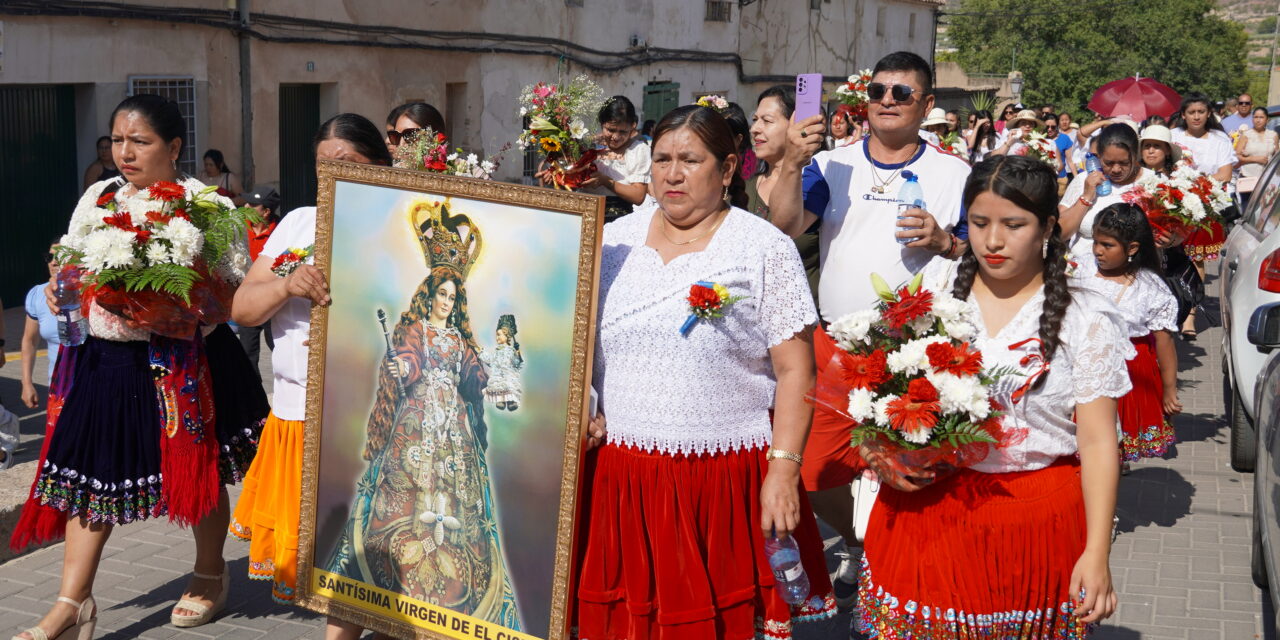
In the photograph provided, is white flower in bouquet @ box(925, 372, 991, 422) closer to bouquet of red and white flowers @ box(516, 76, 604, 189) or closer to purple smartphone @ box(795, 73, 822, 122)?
purple smartphone @ box(795, 73, 822, 122)

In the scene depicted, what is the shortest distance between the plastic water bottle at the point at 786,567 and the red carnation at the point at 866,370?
0.60 meters

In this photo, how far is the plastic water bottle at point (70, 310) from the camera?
5.13m

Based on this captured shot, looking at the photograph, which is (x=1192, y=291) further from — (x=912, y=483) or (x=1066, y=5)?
(x=1066, y=5)

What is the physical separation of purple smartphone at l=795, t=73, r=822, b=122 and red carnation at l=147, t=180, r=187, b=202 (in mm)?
2338

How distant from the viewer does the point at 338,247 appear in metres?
4.25

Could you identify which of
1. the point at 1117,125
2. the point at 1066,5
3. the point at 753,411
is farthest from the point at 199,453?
the point at 1066,5

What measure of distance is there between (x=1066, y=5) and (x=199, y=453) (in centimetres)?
6531

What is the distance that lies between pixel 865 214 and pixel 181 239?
8.57 ft

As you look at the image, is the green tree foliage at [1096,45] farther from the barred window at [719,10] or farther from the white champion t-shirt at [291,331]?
the white champion t-shirt at [291,331]

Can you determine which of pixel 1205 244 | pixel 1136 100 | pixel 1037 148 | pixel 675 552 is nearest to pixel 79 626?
pixel 675 552

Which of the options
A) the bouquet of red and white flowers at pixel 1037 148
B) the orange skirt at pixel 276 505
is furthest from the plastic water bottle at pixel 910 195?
the bouquet of red and white flowers at pixel 1037 148

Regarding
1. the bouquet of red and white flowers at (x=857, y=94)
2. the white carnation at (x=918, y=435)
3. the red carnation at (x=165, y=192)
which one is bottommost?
the white carnation at (x=918, y=435)

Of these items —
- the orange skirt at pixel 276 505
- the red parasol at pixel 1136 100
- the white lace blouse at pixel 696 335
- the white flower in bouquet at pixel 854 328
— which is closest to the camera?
the white flower in bouquet at pixel 854 328

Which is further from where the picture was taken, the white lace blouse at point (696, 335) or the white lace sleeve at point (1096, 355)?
the white lace blouse at point (696, 335)
